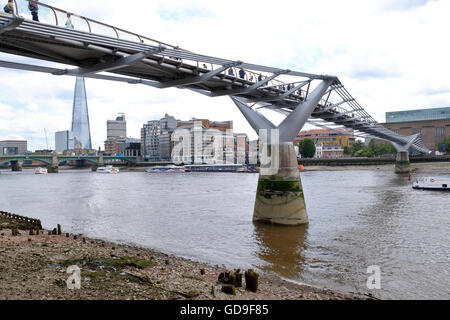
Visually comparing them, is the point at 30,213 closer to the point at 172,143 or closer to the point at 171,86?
the point at 171,86

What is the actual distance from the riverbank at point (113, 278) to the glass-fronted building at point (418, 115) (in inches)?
4759

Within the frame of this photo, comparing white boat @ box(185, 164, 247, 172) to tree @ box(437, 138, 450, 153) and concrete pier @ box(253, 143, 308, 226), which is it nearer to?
tree @ box(437, 138, 450, 153)

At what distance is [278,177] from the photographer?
1811cm

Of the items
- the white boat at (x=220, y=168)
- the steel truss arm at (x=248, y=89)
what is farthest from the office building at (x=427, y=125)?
the steel truss arm at (x=248, y=89)

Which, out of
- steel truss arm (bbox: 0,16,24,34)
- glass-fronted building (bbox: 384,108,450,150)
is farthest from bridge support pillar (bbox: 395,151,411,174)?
steel truss arm (bbox: 0,16,24,34)

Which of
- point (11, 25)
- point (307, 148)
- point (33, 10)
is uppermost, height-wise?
point (33, 10)

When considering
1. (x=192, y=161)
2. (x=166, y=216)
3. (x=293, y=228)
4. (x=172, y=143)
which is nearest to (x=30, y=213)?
(x=166, y=216)

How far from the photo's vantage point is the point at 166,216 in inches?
887

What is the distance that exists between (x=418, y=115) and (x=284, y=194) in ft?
375

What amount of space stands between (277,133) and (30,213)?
645 inches

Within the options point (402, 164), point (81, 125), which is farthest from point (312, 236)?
point (81, 125)

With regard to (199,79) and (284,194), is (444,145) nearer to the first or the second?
(284,194)

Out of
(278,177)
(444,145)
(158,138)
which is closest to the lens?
(278,177)

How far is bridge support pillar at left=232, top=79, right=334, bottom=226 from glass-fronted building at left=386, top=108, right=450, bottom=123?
112 metres
